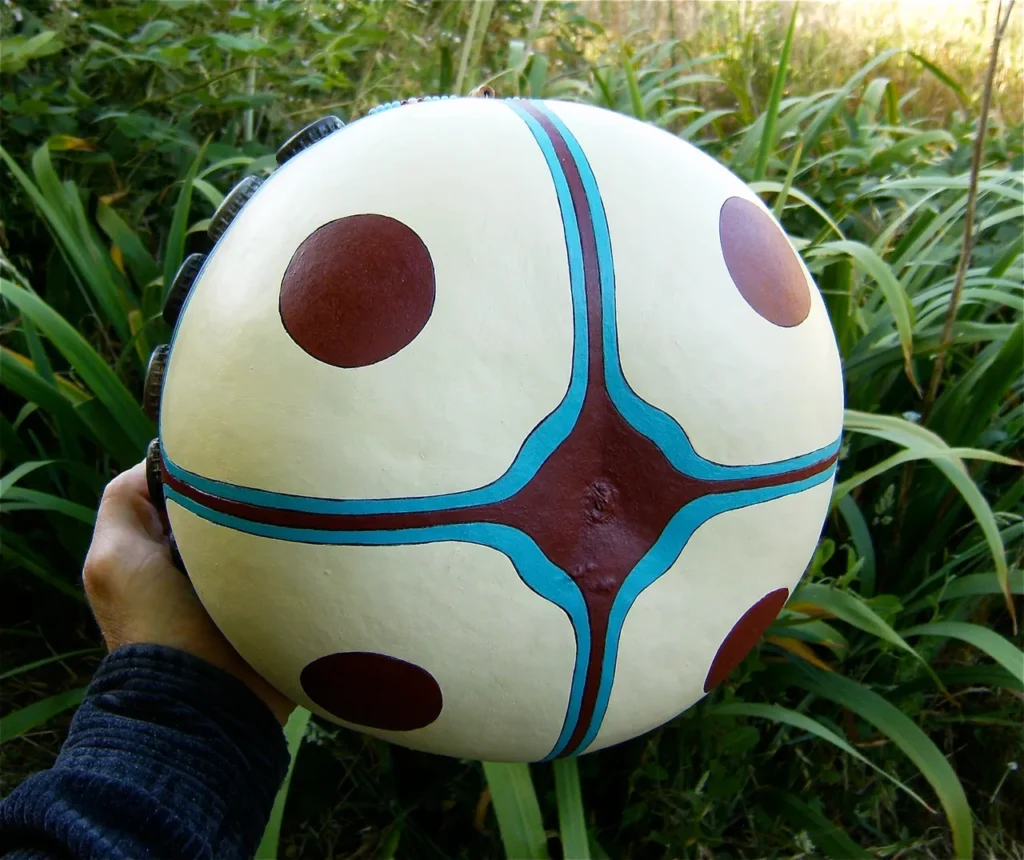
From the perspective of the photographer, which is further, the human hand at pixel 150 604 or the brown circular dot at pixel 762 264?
the human hand at pixel 150 604

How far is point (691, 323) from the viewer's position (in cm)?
67

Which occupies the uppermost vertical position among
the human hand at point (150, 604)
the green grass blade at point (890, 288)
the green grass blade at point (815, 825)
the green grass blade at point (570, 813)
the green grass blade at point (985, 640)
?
the green grass blade at point (890, 288)

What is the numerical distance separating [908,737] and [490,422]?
771mm

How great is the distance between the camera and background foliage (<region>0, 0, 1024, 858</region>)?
1.14 metres

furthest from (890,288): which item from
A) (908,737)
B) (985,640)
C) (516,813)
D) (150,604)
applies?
(150,604)

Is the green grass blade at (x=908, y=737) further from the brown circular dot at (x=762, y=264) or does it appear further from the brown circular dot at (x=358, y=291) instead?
the brown circular dot at (x=358, y=291)

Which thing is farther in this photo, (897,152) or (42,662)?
(897,152)

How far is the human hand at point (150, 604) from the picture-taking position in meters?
0.88

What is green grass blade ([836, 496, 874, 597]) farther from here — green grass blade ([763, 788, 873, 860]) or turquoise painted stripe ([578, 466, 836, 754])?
turquoise painted stripe ([578, 466, 836, 754])

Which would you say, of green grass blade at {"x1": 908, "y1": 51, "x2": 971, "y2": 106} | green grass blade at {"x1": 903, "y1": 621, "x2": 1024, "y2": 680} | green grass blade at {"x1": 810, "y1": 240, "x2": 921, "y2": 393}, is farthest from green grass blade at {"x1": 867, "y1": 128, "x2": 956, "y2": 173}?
green grass blade at {"x1": 903, "y1": 621, "x2": 1024, "y2": 680}

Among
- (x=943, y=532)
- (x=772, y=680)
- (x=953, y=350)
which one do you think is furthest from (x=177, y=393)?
(x=953, y=350)

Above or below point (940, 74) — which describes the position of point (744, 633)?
below

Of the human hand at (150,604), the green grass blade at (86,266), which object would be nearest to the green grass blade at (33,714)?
the human hand at (150,604)

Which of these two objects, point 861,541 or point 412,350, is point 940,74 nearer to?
point 861,541
